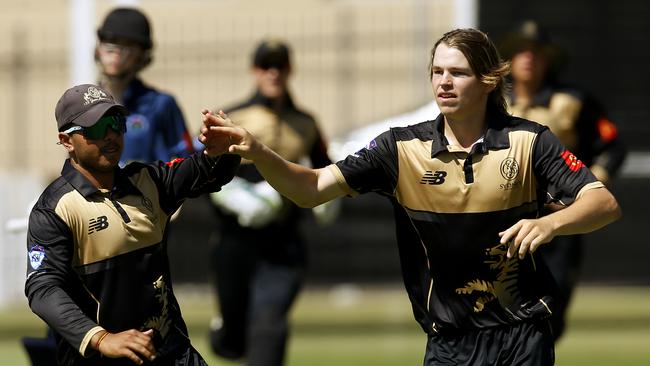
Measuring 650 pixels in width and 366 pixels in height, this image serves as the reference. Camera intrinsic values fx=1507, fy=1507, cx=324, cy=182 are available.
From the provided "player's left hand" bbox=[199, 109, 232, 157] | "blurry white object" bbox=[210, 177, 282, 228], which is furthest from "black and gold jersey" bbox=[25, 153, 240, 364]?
"blurry white object" bbox=[210, 177, 282, 228]

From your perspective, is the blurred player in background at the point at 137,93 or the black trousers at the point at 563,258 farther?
the black trousers at the point at 563,258

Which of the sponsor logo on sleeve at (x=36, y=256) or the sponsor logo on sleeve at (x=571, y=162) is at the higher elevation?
the sponsor logo on sleeve at (x=571, y=162)

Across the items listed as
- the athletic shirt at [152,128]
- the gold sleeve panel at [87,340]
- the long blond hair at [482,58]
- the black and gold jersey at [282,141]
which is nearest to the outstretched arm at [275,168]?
the long blond hair at [482,58]

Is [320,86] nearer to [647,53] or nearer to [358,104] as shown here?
[358,104]

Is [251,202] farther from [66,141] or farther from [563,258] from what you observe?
[66,141]

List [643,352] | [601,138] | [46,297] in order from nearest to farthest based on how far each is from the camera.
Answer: [46,297], [601,138], [643,352]

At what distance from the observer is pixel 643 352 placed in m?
12.1

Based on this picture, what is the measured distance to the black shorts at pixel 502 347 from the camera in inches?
230

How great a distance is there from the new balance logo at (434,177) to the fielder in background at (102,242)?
2.63ft

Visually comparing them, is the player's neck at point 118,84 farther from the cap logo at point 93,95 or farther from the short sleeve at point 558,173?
the short sleeve at point 558,173

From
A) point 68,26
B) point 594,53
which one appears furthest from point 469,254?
point 68,26

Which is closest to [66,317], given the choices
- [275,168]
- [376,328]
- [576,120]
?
[275,168]

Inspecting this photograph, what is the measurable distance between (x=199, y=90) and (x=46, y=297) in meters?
14.5

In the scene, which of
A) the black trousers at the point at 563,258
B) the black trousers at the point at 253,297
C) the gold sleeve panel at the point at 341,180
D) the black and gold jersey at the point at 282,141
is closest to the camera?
the gold sleeve panel at the point at 341,180
